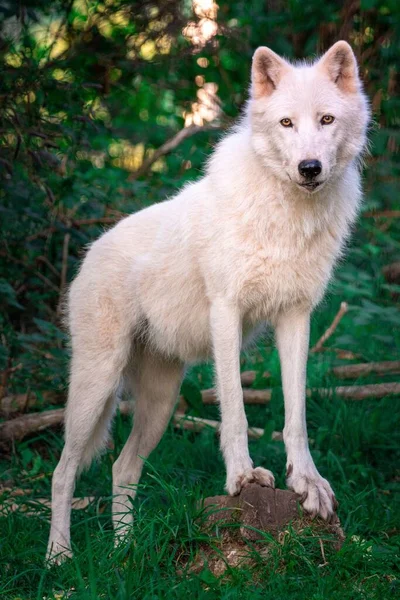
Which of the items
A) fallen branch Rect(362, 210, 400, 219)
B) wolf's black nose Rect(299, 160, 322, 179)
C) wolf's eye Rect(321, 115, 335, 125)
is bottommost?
wolf's black nose Rect(299, 160, 322, 179)

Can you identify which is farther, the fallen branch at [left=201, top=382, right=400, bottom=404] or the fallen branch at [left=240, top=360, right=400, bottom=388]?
the fallen branch at [left=240, top=360, right=400, bottom=388]

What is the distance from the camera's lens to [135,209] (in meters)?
6.72

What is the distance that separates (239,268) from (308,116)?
31.2 inches

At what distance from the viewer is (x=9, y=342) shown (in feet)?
18.6

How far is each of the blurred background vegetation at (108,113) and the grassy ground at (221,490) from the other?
443 mm

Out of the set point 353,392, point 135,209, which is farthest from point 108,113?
point 353,392

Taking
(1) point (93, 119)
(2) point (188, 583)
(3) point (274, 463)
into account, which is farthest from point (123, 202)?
(2) point (188, 583)

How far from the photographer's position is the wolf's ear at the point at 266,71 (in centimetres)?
407

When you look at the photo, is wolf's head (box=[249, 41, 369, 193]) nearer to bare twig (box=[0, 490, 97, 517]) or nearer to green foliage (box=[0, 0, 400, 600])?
green foliage (box=[0, 0, 400, 600])

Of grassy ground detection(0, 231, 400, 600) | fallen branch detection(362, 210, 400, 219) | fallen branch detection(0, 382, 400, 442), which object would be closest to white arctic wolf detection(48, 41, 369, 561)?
grassy ground detection(0, 231, 400, 600)

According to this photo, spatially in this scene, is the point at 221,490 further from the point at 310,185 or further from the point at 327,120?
the point at 327,120

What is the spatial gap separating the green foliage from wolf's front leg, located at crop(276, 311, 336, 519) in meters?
0.23

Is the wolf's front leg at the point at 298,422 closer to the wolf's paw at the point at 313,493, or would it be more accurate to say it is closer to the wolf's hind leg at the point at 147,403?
the wolf's paw at the point at 313,493

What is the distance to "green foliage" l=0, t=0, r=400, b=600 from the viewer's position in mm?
3607
